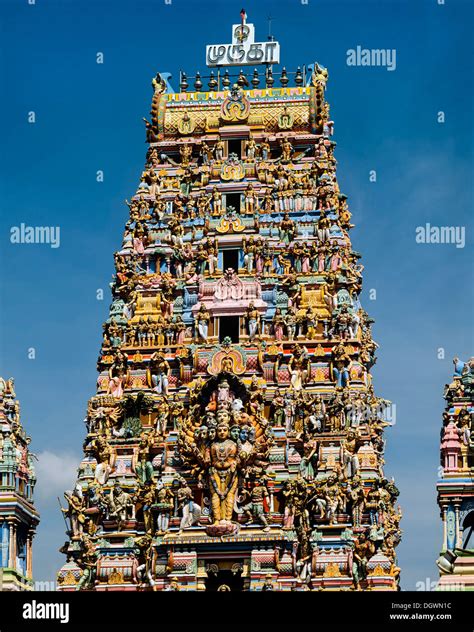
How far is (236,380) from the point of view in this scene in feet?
274

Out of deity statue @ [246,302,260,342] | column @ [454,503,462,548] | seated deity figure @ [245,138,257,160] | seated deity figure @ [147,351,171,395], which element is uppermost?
seated deity figure @ [245,138,257,160]

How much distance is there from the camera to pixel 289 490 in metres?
81.0

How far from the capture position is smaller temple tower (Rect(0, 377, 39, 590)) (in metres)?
90.4

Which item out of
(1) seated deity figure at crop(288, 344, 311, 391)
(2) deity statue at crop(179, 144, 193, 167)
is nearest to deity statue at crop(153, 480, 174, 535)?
(1) seated deity figure at crop(288, 344, 311, 391)

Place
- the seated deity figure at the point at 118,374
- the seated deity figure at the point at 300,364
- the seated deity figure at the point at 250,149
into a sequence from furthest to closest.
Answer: the seated deity figure at the point at 250,149
the seated deity figure at the point at 118,374
the seated deity figure at the point at 300,364

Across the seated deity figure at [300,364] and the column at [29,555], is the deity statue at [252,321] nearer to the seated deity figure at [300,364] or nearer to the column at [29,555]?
the seated deity figure at [300,364]

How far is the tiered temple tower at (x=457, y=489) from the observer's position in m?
81.4

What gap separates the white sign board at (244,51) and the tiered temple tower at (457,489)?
81.4ft

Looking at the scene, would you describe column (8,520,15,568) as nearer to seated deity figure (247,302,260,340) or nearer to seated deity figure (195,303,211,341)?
seated deity figure (195,303,211,341)

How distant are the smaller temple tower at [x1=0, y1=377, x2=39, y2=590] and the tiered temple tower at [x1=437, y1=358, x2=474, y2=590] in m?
22.5

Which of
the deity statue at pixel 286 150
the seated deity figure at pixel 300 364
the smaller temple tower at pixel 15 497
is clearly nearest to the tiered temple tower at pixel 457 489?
the seated deity figure at pixel 300 364
